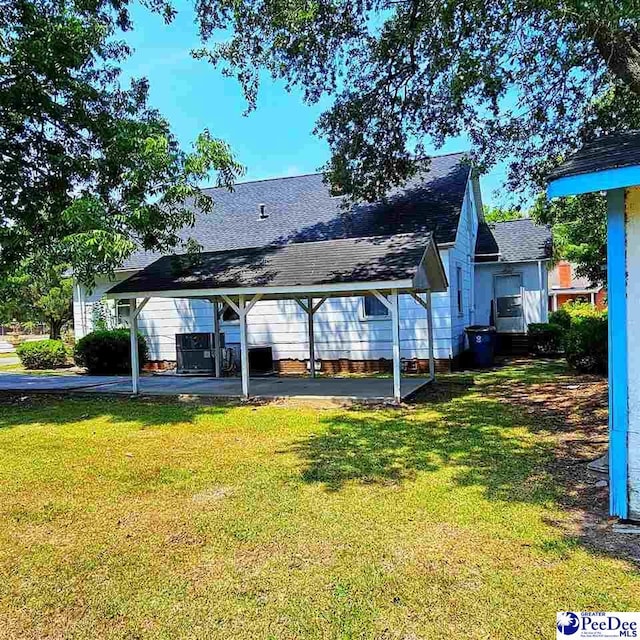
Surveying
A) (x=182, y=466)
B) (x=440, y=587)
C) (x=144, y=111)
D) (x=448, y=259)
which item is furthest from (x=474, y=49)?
(x=440, y=587)

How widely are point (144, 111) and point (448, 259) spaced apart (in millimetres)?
7974

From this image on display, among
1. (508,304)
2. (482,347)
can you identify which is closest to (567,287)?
(508,304)

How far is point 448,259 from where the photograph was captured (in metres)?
13.6

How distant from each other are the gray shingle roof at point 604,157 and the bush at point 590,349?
805cm

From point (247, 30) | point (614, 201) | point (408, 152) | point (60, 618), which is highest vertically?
point (247, 30)

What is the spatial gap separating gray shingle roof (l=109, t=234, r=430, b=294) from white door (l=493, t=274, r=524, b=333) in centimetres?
887

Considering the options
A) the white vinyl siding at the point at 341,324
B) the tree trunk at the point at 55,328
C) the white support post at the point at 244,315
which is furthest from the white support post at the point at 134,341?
the tree trunk at the point at 55,328

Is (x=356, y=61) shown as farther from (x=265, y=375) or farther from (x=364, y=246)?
(x=265, y=375)

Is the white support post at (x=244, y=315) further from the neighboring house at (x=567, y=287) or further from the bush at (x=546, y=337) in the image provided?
the neighboring house at (x=567, y=287)

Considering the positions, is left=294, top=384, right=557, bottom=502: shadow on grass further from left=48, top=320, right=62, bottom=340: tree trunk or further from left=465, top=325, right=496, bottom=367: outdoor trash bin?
left=48, top=320, right=62, bottom=340: tree trunk

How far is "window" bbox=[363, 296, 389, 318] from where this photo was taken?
46.5 feet

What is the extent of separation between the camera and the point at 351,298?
14523 mm

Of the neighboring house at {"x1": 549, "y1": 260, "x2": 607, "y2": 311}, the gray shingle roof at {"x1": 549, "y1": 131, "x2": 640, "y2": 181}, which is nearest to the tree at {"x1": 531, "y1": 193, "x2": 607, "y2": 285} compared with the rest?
the gray shingle roof at {"x1": 549, "y1": 131, "x2": 640, "y2": 181}

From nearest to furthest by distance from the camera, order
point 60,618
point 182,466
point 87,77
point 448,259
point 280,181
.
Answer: point 60,618
point 182,466
point 87,77
point 448,259
point 280,181
